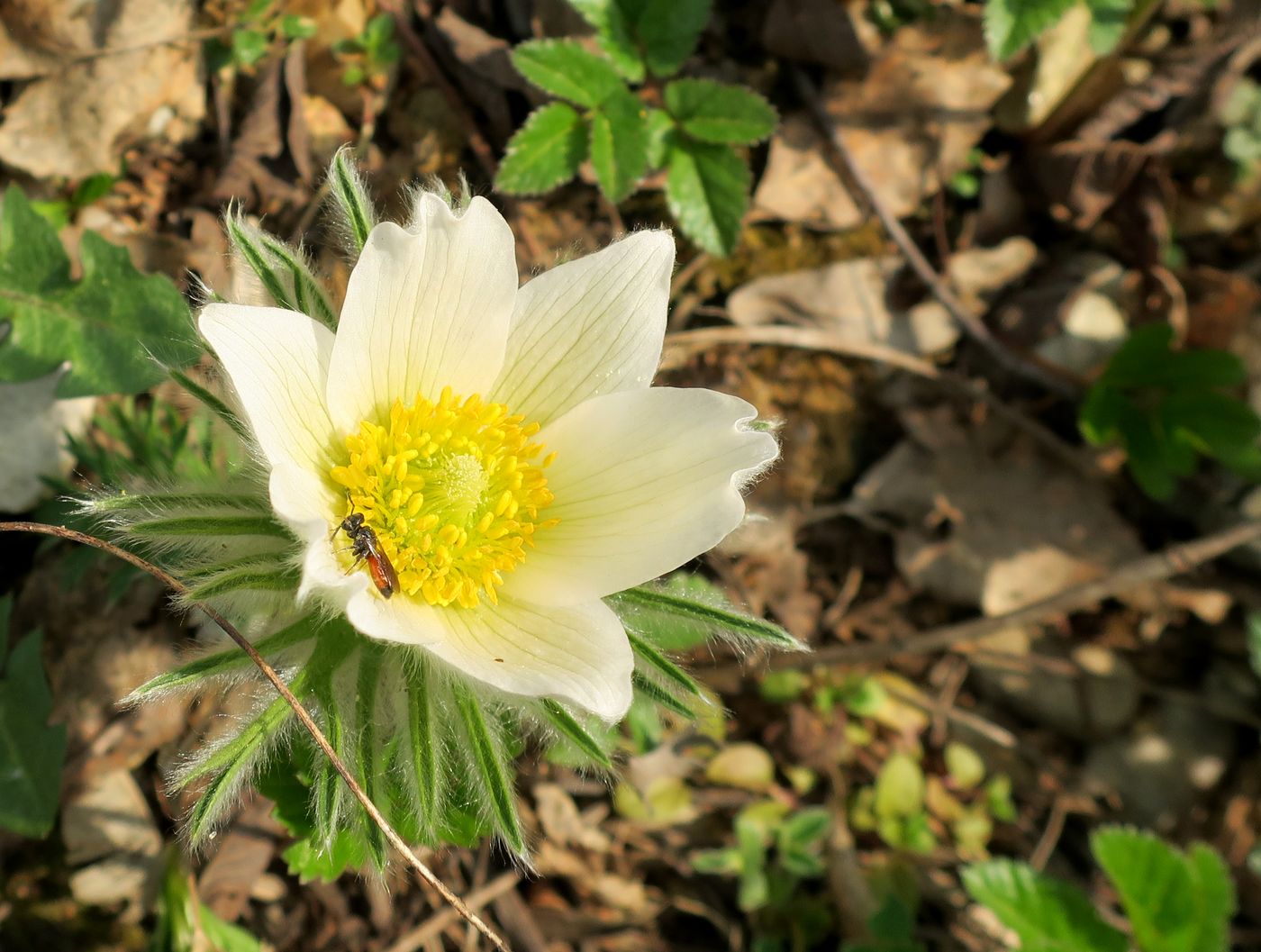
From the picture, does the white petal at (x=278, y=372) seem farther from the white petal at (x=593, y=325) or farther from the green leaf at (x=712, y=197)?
the green leaf at (x=712, y=197)

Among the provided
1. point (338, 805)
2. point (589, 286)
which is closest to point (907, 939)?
point (338, 805)

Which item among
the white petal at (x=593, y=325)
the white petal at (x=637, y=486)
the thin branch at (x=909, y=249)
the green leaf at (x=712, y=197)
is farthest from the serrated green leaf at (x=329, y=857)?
the thin branch at (x=909, y=249)

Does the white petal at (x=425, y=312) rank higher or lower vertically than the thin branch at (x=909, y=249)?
higher

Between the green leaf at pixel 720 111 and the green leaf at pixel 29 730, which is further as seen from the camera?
the green leaf at pixel 720 111

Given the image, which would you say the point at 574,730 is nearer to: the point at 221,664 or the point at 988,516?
the point at 221,664

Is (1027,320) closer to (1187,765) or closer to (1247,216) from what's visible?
(1247,216)

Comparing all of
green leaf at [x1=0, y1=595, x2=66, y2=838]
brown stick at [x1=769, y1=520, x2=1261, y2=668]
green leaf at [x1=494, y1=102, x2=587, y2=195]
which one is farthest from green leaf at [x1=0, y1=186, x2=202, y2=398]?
brown stick at [x1=769, y1=520, x2=1261, y2=668]
